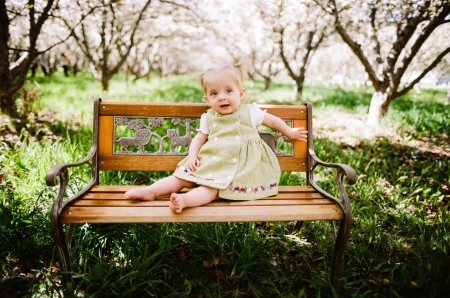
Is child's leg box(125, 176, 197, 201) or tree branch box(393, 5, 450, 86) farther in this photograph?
tree branch box(393, 5, 450, 86)

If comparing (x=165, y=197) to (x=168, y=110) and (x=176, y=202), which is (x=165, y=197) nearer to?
(x=176, y=202)

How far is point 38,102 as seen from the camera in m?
5.33

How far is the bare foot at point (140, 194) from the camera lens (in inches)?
75.3

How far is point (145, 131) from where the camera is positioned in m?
2.38

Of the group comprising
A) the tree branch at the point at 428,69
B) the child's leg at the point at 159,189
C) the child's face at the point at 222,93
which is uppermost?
the tree branch at the point at 428,69

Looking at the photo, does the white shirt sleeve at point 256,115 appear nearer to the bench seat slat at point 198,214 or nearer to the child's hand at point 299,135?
the child's hand at point 299,135

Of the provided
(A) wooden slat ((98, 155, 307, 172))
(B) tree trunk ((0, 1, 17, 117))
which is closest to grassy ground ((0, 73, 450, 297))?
(A) wooden slat ((98, 155, 307, 172))

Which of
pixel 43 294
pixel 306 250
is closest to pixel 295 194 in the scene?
pixel 306 250

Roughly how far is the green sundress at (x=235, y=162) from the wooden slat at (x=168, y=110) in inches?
7.4

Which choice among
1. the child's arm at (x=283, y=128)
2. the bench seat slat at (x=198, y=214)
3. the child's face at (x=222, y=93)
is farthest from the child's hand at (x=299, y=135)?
the bench seat slat at (x=198, y=214)

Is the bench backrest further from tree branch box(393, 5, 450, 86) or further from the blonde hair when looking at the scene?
tree branch box(393, 5, 450, 86)

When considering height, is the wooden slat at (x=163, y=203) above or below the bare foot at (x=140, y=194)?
below

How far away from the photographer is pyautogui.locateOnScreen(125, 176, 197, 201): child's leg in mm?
1920

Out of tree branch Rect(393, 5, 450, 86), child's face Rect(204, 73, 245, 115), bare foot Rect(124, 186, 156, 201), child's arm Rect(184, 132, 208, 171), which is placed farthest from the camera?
tree branch Rect(393, 5, 450, 86)
